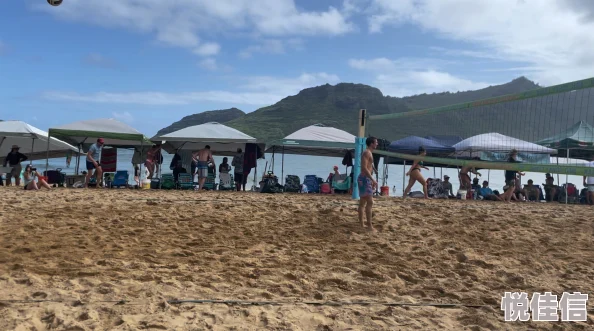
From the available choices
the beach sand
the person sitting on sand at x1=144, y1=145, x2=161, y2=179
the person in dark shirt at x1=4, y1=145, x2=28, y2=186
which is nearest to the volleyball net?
the beach sand

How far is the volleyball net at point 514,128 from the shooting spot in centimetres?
475

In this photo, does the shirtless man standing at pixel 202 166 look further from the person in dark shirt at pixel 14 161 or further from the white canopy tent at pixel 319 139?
the person in dark shirt at pixel 14 161

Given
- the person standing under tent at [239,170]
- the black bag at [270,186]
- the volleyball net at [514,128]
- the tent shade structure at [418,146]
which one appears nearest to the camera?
the volleyball net at [514,128]

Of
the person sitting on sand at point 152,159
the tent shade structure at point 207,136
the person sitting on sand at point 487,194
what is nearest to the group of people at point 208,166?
the tent shade structure at point 207,136

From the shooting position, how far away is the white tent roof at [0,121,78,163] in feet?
37.9

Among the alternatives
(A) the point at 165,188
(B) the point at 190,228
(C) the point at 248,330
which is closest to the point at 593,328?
(C) the point at 248,330

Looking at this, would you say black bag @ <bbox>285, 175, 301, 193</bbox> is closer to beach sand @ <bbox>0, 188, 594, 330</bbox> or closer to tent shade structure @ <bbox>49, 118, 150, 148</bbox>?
tent shade structure @ <bbox>49, 118, 150, 148</bbox>

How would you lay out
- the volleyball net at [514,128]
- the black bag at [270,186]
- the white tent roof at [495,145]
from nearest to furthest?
the volleyball net at [514,128] < the white tent roof at [495,145] < the black bag at [270,186]

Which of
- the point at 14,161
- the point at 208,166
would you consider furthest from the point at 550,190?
the point at 14,161

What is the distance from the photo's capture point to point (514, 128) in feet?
23.4

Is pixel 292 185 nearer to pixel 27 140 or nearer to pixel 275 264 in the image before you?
pixel 275 264

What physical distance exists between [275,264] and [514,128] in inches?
194

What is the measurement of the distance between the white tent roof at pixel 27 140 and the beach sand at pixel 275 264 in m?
5.49

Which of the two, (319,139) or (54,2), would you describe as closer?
(54,2)
